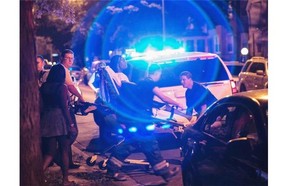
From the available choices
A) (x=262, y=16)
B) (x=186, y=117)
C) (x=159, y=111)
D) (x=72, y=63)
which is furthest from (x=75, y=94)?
(x=262, y=16)

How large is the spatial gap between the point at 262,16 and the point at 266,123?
6.21 feet

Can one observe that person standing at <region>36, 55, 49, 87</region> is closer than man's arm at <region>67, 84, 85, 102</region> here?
Yes

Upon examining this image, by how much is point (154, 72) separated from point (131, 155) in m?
1.13

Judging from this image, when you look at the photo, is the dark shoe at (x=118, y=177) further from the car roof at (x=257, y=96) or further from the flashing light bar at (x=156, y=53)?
the car roof at (x=257, y=96)

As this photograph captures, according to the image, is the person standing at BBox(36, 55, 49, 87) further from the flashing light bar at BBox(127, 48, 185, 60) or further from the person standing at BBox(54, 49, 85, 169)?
the flashing light bar at BBox(127, 48, 185, 60)

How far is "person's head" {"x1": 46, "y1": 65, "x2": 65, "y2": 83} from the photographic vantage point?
5.40 metres

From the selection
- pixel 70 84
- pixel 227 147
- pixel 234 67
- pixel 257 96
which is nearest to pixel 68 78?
pixel 70 84

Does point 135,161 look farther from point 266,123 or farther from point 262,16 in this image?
point 262,16

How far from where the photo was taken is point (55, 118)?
5379mm

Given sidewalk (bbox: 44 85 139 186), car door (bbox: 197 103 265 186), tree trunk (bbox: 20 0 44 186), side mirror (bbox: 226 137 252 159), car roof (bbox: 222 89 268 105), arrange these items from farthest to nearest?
sidewalk (bbox: 44 85 139 186), tree trunk (bbox: 20 0 44 186), car roof (bbox: 222 89 268 105), car door (bbox: 197 103 265 186), side mirror (bbox: 226 137 252 159)

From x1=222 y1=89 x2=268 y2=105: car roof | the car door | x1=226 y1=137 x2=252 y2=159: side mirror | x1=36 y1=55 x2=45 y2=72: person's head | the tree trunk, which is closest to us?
x1=226 y1=137 x2=252 y2=159: side mirror

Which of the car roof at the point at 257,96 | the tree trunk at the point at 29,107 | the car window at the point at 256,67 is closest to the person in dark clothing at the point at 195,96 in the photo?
the car window at the point at 256,67

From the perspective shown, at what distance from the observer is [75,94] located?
17.8ft

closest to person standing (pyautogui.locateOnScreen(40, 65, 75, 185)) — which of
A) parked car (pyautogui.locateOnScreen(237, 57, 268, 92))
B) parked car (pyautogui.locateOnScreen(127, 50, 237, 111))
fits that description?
parked car (pyautogui.locateOnScreen(127, 50, 237, 111))
